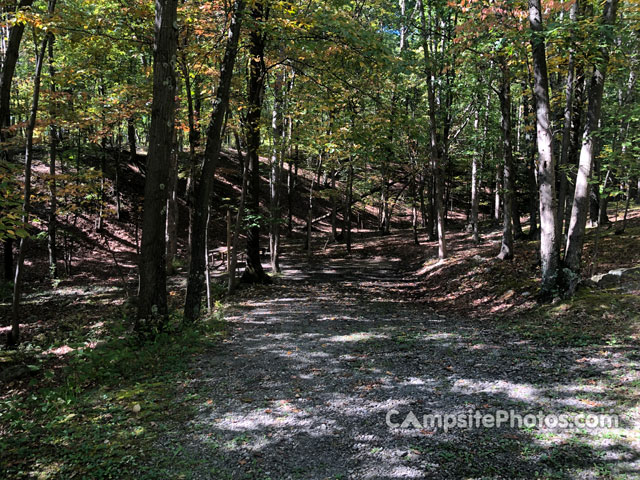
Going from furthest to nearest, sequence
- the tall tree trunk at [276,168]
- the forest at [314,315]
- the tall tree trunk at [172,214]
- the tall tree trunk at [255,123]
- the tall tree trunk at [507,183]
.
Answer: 1. the tall tree trunk at [172,214]
2. the tall tree trunk at [276,168]
3. the tall tree trunk at [507,183]
4. the tall tree trunk at [255,123]
5. the forest at [314,315]

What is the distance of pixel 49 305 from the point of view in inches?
508

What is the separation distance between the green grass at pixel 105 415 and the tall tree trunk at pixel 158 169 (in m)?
0.58

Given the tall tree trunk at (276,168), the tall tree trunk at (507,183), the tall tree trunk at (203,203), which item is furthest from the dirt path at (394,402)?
the tall tree trunk at (276,168)

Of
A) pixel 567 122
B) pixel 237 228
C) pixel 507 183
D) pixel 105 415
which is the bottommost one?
pixel 105 415

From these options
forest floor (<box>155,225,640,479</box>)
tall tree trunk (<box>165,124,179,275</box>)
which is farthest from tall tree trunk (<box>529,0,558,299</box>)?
tall tree trunk (<box>165,124,179,275</box>)

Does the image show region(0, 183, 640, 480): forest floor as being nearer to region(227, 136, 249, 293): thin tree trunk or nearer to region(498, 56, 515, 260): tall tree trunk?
region(227, 136, 249, 293): thin tree trunk

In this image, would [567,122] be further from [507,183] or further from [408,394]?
[408,394]

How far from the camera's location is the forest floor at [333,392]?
330 cm

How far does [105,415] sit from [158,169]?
369cm

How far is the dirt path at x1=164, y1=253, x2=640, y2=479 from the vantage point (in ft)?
10.6

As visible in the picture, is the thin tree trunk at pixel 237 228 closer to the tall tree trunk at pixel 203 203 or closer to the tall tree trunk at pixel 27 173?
the tall tree trunk at pixel 203 203

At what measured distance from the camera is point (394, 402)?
4359mm

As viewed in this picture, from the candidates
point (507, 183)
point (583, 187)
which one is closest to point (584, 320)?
point (583, 187)

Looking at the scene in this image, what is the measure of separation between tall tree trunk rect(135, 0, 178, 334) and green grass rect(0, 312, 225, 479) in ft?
1.91
